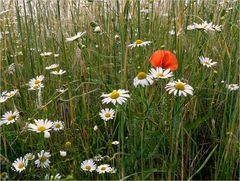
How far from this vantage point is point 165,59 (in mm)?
1174

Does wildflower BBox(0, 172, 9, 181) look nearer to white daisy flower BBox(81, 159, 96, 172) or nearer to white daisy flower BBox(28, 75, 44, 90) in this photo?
white daisy flower BBox(81, 159, 96, 172)

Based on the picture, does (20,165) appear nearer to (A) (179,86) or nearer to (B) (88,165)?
(B) (88,165)

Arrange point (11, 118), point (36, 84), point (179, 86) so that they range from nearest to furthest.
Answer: point (179, 86), point (11, 118), point (36, 84)

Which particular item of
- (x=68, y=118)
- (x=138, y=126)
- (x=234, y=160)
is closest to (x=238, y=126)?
(x=234, y=160)

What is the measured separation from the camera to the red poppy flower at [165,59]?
3.79 ft

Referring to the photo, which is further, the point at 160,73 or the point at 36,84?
the point at 36,84

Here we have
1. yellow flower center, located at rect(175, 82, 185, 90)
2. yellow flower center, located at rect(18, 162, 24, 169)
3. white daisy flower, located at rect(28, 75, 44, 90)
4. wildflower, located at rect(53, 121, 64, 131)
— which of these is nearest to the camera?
yellow flower center, located at rect(175, 82, 185, 90)

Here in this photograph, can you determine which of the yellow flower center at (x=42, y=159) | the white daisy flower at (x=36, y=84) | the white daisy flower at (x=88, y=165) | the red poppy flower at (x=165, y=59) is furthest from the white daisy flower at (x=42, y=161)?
the red poppy flower at (x=165, y=59)

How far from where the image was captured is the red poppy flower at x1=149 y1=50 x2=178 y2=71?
1155 mm

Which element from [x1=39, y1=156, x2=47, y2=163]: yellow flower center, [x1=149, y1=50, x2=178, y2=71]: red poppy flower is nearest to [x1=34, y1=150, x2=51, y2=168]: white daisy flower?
[x1=39, y1=156, x2=47, y2=163]: yellow flower center

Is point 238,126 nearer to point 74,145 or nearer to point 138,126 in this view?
point 138,126

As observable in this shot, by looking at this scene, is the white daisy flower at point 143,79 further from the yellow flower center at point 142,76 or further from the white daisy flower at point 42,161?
the white daisy flower at point 42,161

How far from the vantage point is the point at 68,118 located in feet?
4.75

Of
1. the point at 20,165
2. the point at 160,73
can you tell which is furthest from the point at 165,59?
the point at 20,165
